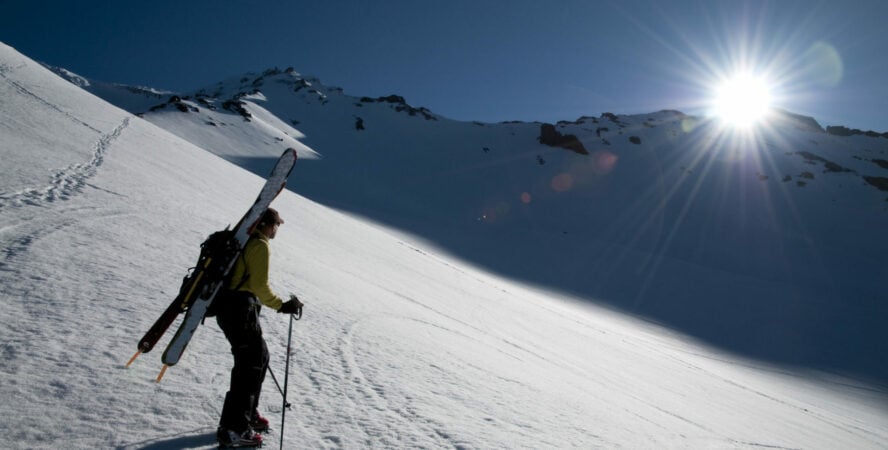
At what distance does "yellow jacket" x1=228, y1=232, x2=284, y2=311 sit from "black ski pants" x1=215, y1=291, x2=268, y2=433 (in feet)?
0.30

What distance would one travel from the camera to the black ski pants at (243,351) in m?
3.49

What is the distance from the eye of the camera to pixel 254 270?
359 cm

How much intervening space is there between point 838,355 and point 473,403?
110 feet

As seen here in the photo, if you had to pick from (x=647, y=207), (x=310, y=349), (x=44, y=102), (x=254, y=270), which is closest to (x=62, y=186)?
(x=310, y=349)

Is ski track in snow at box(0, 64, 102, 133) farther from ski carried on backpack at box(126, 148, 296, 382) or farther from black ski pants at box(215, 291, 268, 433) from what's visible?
black ski pants at box(215, 291, 268, 433)

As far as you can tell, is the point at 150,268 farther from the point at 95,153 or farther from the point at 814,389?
the point at 814,389

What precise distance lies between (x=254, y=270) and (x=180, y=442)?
1.47 metres

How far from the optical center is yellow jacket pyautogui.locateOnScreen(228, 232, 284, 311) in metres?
3.58

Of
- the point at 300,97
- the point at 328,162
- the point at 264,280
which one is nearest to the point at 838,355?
the point at 264,280

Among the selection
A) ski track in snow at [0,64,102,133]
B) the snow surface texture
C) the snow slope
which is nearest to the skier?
the snow surface texture

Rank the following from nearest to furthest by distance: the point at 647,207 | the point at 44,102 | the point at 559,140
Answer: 1. the point at 44,102
2. the point at 647,207
3. the point at 559,140

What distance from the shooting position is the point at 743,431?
816 centimetres

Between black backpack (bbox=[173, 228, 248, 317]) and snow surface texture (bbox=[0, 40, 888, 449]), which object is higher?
black backpack (bbox=[173, 228, 248, 317])

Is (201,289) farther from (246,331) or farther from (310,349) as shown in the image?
(310,349)
